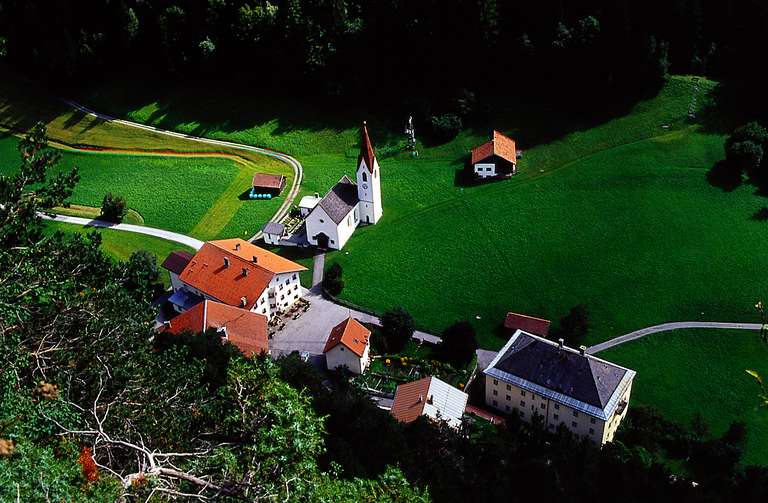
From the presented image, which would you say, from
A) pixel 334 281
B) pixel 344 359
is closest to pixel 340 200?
pixel 334 281

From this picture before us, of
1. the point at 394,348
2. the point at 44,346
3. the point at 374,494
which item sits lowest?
the point at 394,348

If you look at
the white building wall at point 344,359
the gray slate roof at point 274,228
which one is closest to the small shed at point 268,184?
the gray slate roof at point 274,228

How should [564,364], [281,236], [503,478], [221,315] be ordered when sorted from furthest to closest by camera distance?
[281,236]
[221,315]
[564,364]
[503,478]

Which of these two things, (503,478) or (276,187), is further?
(276,187)

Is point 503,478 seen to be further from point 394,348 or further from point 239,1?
point 239,1

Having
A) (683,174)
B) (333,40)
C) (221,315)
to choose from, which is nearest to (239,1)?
(333,40)

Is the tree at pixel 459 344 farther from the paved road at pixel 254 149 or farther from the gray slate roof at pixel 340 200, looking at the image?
the paved road at pixel 254 149

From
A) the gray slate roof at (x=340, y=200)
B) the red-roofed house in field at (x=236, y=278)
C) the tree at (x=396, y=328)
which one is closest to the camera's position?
the tree at (x=396, y=328)

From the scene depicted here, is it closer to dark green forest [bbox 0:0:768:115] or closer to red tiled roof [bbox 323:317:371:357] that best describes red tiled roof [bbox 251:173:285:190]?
dark green forest [bbox 0:0:768:115]
